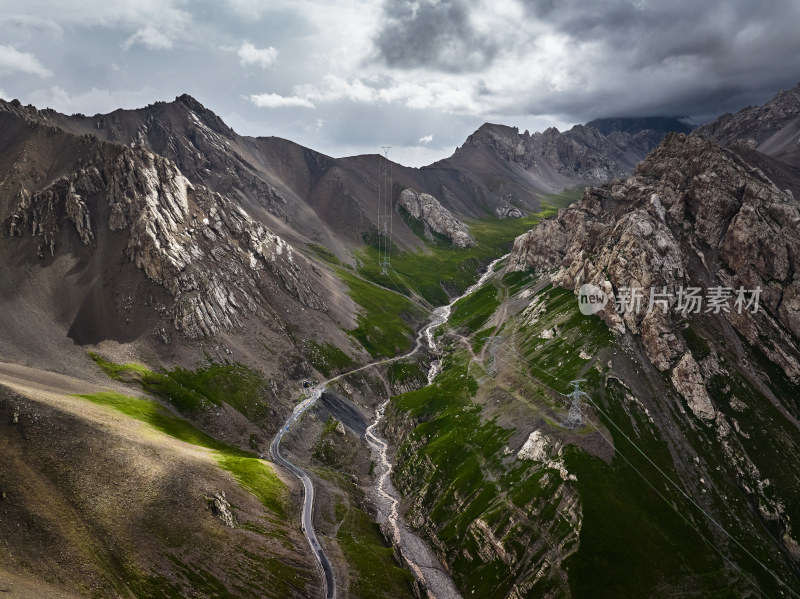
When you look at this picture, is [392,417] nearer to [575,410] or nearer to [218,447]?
[218,447]

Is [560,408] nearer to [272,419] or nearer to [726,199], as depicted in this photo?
[272,419]

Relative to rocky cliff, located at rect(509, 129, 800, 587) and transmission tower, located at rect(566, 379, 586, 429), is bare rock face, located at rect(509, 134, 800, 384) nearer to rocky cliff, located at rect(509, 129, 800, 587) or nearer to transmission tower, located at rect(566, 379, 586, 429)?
rocky cliff, located at rect(509, 129, 800, 587)

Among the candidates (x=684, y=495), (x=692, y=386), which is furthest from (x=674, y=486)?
(x=692, y=386)

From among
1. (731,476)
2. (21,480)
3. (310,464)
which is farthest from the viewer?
(310,464)

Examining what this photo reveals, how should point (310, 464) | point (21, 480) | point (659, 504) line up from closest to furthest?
point (21, 480) < point (659, 504) < point (310, 464)

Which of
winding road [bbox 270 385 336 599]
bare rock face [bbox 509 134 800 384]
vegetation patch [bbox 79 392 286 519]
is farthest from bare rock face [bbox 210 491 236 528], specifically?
bare rock face [bbox 509 134 800 384]

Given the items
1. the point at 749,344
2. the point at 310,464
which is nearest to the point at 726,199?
the point at 749,344
